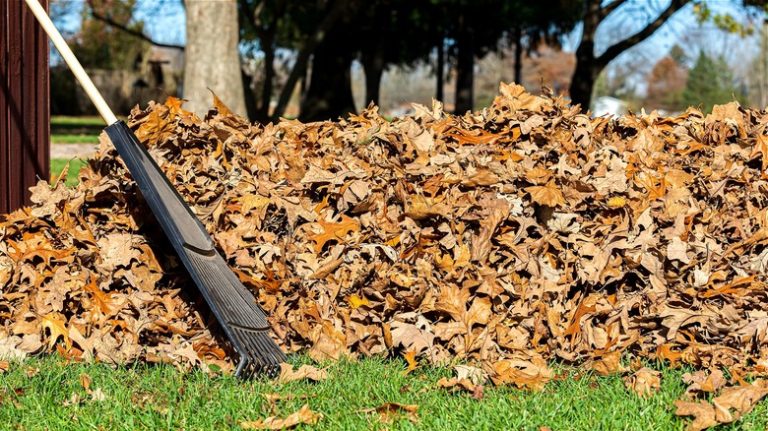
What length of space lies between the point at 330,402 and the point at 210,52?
814 cm

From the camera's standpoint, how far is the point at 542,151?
4.36 metres

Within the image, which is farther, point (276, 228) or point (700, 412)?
point (276, 228)

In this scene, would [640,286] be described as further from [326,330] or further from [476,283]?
[326,330]

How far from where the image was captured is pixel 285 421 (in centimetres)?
308

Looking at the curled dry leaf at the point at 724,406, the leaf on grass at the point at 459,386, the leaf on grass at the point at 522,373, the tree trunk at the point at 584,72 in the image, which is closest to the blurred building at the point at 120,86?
the tree trunk at the point at 584,72

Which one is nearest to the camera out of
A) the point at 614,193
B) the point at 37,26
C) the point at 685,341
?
the point at 685,341

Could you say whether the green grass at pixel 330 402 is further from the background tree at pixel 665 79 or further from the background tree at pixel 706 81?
the background tree at pixel 665 79

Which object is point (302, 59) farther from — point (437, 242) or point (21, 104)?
point (437, 242)

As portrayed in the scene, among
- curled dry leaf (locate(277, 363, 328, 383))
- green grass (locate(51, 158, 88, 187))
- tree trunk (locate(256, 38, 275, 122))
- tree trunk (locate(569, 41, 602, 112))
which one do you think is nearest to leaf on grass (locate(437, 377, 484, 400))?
curled dry leaf (locate(277, 363, 328, 383))

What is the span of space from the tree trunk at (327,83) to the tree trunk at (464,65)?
3.45 m

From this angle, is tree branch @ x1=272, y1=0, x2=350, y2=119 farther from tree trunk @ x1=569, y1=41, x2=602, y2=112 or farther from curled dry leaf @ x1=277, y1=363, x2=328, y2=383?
curled dry leaf @ x1=277, y1=363, x2=328, y2=383

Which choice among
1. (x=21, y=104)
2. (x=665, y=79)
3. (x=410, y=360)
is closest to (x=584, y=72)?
(x=21, y=104)

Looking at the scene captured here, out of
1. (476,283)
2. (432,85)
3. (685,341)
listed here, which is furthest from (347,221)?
(432,85)

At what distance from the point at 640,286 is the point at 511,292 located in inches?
24.5
